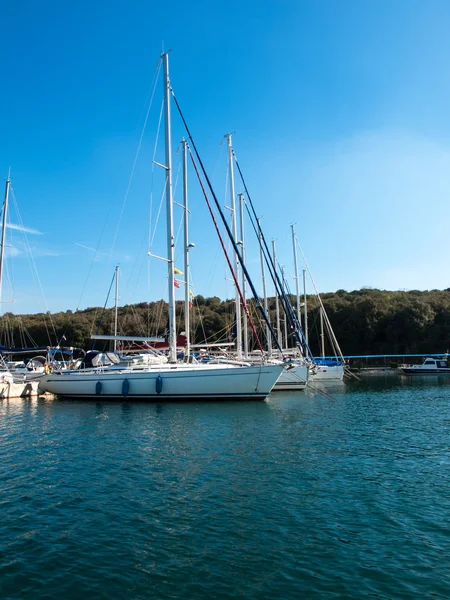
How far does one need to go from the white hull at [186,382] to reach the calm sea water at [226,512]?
7917 mm

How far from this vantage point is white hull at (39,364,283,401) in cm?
2916

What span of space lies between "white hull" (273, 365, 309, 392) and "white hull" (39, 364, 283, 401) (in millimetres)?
9748

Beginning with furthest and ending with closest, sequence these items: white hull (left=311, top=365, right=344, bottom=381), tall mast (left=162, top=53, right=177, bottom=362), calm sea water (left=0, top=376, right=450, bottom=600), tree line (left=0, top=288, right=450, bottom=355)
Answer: tree line (left=0, top=288, right=450, bottom=355) < white hull (left=311, top=365, right=344, bottom=381) < tall mast (left=162, top=53, right=177, bottom=362) < calm sea water (left=0, top=376, right=450, bottom=600)

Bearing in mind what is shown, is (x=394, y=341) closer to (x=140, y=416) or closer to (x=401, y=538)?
(x=140, y=416)

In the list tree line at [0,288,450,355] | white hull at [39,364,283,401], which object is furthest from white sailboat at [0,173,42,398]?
tree line at [0,288,450,355]

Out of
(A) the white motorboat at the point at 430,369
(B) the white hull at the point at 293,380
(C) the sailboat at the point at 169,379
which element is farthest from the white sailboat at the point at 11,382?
(A) the white motorboat at the point at 430,369

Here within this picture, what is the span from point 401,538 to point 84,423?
18.0m

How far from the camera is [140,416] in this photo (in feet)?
83.0

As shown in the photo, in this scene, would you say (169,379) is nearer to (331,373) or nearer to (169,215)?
(169,215)

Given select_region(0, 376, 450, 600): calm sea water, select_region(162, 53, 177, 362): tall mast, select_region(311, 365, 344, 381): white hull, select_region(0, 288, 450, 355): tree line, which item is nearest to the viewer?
select_region(0, 376, 450, 600): calm sea water

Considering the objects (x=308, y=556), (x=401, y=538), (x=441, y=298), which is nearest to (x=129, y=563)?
(x=308, y=556)

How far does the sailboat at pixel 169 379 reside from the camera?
1149 inches

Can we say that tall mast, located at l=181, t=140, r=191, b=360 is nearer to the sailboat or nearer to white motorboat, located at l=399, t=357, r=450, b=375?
the sailboat

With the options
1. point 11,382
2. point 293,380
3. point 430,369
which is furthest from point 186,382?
point 430,369
